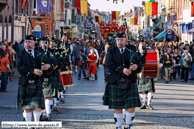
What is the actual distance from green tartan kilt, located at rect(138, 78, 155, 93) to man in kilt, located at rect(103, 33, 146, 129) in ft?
10.4

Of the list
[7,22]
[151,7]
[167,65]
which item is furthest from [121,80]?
[151,7]

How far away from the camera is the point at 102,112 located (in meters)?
9.83

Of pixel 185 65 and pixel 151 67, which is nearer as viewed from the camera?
pixel 151 67

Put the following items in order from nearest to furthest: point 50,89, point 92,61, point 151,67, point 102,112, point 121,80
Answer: point 121,80 < point 50,89 < point 102,112 < point 151,67 < point 92,61

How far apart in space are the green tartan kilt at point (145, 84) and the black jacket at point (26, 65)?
3.90 m

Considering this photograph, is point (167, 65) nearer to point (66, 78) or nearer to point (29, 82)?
point (66, 78)

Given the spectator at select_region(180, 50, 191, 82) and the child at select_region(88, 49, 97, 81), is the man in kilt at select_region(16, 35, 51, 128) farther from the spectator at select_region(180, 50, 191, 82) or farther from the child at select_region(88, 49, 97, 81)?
the spectator at select_region(180, 50, 191, 82)

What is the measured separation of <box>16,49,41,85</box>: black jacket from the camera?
7023 mm

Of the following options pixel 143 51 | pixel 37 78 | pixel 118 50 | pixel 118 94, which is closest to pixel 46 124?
pixel 37 78

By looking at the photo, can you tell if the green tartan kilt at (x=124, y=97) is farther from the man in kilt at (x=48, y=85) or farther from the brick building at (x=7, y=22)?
the brick building at (x=7, y=22)

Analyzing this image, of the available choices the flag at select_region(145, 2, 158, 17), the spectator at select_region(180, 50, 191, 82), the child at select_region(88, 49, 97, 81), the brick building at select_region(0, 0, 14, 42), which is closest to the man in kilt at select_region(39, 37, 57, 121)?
the child at select_region(88, 49, 97, 81)

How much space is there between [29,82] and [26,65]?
0.33 meters

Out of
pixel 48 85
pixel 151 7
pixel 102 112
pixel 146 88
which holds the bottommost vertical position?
pixel 102 112

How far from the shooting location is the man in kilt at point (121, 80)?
7005 mm
